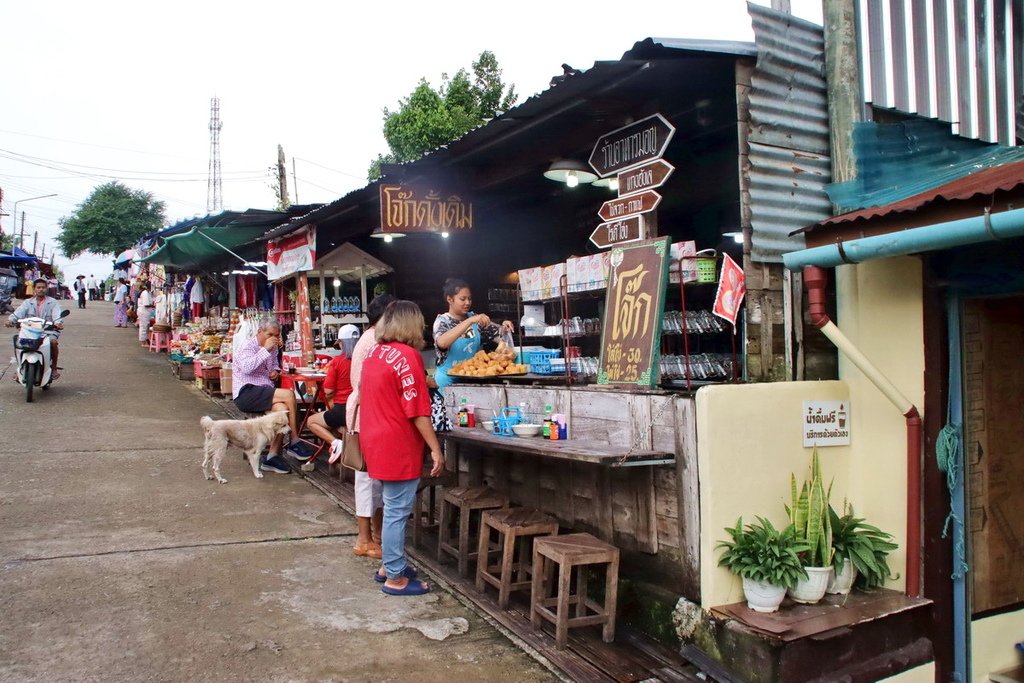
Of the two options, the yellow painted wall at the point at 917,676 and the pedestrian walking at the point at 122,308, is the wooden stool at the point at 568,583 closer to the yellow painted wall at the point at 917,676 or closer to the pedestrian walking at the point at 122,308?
the yellow painted wall at the point at 917,676

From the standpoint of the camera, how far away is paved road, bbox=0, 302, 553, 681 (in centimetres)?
400

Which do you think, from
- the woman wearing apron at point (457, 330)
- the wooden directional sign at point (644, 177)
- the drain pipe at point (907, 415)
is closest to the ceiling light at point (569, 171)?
the wooden directional sign at point (644, 177)

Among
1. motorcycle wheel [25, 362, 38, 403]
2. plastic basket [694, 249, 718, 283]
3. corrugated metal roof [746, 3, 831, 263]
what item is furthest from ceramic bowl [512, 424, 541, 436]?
motorcycle wheel [25, 362, 38, 403]

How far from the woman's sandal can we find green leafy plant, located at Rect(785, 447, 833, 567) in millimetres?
3109

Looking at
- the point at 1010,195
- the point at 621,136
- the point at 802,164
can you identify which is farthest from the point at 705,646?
the point at 621,136

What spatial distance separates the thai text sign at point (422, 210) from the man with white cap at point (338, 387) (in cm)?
123

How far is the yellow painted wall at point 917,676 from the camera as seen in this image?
4117mm

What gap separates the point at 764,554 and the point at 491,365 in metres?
2.91

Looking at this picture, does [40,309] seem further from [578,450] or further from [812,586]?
[812,586]

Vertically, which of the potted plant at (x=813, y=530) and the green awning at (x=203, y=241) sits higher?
the green awning at (x=203, y=241)

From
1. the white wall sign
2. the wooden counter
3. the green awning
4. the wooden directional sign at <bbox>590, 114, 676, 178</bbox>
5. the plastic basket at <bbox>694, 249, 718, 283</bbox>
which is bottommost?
the wooden counter

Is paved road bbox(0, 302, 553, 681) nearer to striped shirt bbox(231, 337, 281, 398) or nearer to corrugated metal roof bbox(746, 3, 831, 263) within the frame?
striped shirt bbox(231, 337, 281, 398)

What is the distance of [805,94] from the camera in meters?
4.83

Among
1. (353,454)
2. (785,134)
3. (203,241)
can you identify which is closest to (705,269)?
(785,134)
